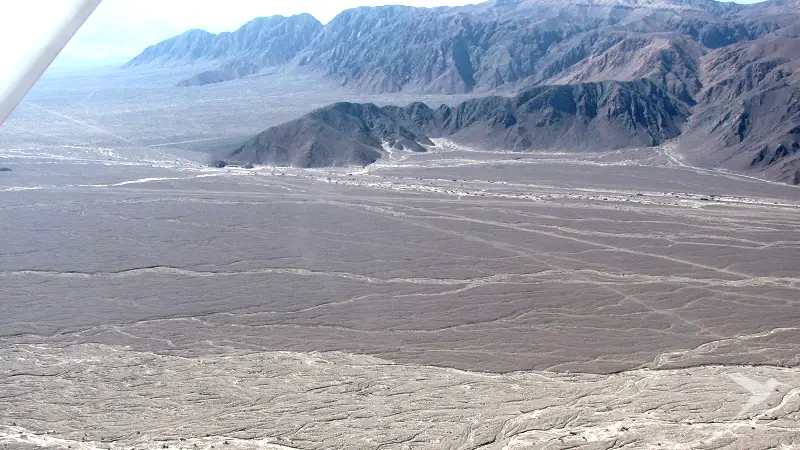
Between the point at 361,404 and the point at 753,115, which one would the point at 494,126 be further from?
the point at 361,404

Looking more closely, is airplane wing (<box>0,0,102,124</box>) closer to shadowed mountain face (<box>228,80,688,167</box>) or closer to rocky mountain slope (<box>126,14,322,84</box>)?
shadowed mountain face (<box>228,80,688,167</box>)

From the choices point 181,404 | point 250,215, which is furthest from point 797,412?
point 250,215

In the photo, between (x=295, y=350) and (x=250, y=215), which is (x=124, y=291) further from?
(x=250, y=215)

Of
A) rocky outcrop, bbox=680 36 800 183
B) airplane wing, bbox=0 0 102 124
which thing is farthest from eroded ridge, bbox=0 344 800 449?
rocky outcrop, bbox=680 36 800 183

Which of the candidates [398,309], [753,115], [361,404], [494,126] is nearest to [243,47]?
[494,126]

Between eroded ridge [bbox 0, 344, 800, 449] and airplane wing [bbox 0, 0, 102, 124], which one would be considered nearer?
airplane wing [bbox 0, 0, 102, 124]

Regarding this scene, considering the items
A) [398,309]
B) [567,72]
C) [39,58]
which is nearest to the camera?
[39,58]
